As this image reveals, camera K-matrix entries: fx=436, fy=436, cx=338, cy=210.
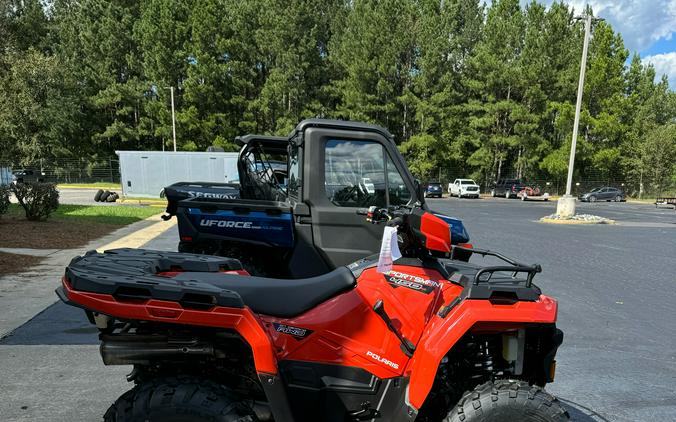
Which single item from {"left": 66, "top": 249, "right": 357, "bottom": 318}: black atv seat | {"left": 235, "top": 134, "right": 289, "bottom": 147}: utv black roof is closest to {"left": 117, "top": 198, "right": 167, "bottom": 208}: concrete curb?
{"left": 235, "top": 134, "right": 289, "bottom": 147}: utv black roof

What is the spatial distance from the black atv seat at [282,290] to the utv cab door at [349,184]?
2.37 metres

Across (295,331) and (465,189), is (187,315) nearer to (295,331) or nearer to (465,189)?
(295,331)

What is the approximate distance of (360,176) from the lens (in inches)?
183

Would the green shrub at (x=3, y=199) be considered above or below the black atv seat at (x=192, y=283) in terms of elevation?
below

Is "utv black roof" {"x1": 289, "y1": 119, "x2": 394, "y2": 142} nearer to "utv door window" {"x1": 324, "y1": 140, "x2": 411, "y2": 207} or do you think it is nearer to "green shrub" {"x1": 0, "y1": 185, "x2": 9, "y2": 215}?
"utv door window" {"x1": 324, "y1": 140, "x2": 411, "y2": 207}

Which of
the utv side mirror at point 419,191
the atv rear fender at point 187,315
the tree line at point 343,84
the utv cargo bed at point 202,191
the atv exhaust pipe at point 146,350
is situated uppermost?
the tree line at point 343,84

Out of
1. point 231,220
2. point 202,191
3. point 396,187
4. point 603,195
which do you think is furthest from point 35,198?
point 603,195

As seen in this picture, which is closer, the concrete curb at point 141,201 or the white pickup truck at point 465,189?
the concrete curb at point 141,201

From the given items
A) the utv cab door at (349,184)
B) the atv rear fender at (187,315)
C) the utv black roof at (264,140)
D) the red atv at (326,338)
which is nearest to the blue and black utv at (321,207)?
the utv cab door at (349,184)

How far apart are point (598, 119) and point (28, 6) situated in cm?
5642

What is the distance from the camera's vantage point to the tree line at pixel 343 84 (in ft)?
122

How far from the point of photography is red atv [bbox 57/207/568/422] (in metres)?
1.92

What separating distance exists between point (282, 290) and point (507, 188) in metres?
40.1

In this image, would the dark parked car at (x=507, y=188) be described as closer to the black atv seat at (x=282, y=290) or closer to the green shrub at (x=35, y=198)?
the green shrub at (x=35, y=198)
